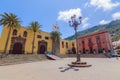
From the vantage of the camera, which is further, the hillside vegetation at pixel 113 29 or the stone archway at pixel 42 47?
the hillside vegetation at pixel 113 29

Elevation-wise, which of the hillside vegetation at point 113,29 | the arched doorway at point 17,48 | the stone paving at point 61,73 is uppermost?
the hillside vegetation at point 113,29

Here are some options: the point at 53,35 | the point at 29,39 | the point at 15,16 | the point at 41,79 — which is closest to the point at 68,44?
the point at 53,35

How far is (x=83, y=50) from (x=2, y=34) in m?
27.6

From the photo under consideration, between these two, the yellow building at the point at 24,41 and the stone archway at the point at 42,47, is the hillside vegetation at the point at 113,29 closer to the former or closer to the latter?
the yellow building at the point at 24,41

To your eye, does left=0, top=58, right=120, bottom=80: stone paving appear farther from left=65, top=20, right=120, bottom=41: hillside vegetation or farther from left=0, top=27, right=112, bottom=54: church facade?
left=65, top=20, right=120, bottom=41: hillside vegetation

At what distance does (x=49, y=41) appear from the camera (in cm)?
3397

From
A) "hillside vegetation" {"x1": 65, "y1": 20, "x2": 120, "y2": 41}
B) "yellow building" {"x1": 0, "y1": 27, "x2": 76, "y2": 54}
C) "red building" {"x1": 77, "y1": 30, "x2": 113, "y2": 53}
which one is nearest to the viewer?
"yellow building" {"x1": 0, "y1": 27, "x2": 76, "y2": 54}

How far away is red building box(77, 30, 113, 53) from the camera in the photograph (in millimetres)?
33219

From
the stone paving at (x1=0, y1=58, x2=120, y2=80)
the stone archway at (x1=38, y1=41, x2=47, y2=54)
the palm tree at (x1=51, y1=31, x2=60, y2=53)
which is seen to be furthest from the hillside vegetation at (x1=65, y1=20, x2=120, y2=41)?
the stone paving at (x1=0, y1=58, x2=120, y2=80)

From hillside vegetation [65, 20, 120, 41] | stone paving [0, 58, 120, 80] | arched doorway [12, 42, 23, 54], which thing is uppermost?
hillside vegetation [65, 20, 120, 41]

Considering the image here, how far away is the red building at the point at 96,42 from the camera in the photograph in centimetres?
3322

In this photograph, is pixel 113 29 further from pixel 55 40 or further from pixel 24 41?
pixel 24 41

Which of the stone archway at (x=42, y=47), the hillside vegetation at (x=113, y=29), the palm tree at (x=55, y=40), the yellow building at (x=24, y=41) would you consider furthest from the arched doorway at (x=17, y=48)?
the hillside vegetation at (x=113, y=29)

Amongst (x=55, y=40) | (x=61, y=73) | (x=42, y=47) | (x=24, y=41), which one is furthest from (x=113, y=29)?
(x=61, y=73)
